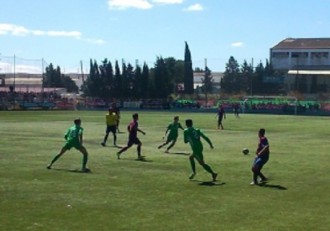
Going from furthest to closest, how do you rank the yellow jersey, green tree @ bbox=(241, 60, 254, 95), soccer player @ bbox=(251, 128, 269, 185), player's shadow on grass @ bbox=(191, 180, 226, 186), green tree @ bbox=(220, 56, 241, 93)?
1. green tree @ bbox=(220, 56, 241, 93)
2. green tree @ bbox=(241, 60, 254, 95)
3. the yellow jersey
4. soccer player @ bbox=(251, 128, 269, 185)
5. player's shadow on grass @ bbox=(191, 180, 226, 186)

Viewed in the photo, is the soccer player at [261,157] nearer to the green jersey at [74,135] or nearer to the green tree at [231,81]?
the green jersey at [74,135]

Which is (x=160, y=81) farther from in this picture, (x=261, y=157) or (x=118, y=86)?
(x=261, y=157)

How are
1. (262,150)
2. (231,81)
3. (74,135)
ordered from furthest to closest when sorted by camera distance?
1. (231,81)
2. (74,135)
3. (262,150)

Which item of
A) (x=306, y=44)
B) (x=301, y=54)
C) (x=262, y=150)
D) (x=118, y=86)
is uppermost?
(x=306, y=44)

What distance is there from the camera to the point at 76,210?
542 inches

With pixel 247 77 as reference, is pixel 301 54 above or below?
above

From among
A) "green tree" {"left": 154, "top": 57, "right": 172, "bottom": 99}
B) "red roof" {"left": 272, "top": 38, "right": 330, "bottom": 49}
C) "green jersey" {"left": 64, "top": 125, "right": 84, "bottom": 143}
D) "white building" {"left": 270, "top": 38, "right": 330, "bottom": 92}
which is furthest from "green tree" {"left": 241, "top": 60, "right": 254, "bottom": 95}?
"green jersey" {"left": 64, "top": 125, "right": 84, "bottom": 143}

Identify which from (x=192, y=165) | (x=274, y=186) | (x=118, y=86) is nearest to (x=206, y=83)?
(x=118, y=86)

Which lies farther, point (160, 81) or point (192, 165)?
point (160, 81)

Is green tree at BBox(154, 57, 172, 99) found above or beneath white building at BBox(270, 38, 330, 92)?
beneath

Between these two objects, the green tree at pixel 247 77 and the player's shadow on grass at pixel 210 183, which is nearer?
the player's shadow on grass at pixel 210 183

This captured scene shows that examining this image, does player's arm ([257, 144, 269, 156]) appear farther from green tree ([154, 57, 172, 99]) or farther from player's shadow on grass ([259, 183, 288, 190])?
green tree ([154, 57, 172, 99])

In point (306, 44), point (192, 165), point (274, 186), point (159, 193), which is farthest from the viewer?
point (306, 44)

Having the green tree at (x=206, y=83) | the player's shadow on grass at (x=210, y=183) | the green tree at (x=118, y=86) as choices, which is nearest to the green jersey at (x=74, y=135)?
the player's shadow on grass at (x=210, y=183)
